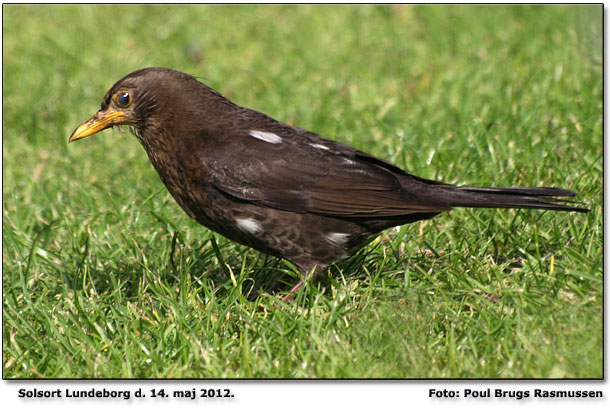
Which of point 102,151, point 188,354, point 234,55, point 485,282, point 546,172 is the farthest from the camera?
point 234,55

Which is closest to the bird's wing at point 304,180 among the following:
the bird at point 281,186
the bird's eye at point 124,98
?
the bird at point 281,186

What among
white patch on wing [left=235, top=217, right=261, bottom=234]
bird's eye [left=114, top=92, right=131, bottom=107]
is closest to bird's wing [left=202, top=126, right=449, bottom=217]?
white patch on wing [left=235, top=217, right=261, bottom=234]

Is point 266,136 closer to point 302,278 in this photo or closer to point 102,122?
point 302,278

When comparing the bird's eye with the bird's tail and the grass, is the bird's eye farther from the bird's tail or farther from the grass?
the bird's tail

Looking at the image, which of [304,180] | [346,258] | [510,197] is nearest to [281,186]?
[304,180]
